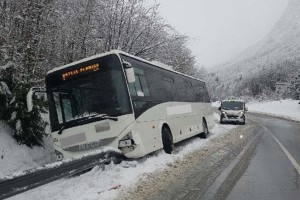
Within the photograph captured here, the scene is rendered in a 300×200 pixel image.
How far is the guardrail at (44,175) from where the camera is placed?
18.3 feet

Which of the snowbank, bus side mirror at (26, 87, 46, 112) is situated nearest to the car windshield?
the snowbank

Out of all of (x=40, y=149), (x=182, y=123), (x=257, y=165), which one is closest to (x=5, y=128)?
(x=40, y=149)

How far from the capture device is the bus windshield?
962cm

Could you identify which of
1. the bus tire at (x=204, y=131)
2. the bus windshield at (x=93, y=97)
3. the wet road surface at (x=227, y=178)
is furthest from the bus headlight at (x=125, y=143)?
the bus tire at (x=204, y=131)

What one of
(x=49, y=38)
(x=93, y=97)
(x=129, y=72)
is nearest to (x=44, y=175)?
(x=93, y=97)

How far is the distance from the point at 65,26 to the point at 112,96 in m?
9.44

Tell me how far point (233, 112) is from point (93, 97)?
20.8 meters

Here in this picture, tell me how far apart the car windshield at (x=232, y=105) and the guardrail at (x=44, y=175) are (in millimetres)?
21963

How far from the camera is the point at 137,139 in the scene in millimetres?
9648

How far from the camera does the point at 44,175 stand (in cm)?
650

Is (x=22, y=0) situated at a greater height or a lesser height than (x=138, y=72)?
greater

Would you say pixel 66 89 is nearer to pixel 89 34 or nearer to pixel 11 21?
pixel 11 21

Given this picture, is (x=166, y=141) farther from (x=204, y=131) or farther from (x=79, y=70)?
(x=204, y=131)

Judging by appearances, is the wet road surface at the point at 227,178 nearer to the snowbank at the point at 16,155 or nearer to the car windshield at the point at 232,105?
the snowbank at the point at 16,155
